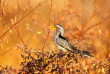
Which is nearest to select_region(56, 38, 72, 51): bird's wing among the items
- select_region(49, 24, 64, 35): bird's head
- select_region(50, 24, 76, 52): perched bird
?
select_region(50, 24, 76, 52): perched bird

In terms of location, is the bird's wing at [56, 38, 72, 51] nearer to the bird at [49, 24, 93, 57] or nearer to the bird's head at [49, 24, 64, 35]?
the bird at [49, 24, 93, 57]

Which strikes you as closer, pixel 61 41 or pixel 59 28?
pixel 61 41

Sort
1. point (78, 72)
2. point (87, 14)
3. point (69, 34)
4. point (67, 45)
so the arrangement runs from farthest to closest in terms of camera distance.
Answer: point (87, 14) < point (69, 34) < point (67, 45) < point (78, 72)

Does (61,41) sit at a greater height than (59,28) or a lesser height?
lesser

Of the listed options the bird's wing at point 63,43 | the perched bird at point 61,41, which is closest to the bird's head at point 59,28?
the perched bird at point 61,41

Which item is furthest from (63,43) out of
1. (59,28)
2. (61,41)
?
(59,28)

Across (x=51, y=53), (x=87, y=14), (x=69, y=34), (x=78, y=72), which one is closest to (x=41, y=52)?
(x=51, y=53)

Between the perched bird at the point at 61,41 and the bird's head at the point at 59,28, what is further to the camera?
the bird's head at the point at 59,28

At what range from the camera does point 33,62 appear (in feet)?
18.7

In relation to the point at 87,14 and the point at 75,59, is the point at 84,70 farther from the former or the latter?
the point at 87,14

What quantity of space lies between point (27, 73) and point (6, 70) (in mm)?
500

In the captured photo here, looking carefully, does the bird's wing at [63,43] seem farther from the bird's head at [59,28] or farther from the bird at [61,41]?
the bird's head at [59,28]

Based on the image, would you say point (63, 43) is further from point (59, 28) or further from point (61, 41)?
point (59, 28)

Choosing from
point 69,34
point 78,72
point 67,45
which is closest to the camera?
point 78,72
